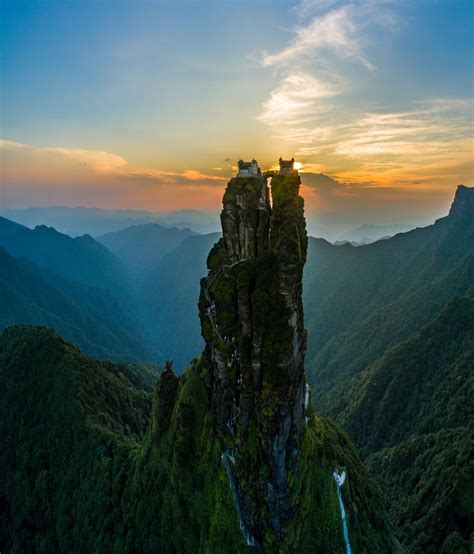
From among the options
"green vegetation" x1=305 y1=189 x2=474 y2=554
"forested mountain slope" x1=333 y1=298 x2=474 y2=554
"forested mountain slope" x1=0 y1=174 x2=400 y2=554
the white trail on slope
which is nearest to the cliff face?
"forested mountain slope" x1=0 y1=174 x2=400 y2=554

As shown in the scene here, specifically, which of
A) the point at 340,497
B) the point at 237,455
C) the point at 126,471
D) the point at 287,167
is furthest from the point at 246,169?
the point at 126,471

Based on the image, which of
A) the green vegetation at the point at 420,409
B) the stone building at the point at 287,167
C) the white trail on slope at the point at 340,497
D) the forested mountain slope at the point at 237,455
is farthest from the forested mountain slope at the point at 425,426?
the stone building at the point at 287,167

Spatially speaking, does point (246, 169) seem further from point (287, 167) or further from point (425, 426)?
point (425, 426)

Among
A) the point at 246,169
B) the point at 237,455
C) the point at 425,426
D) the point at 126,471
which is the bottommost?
the point at 425,426

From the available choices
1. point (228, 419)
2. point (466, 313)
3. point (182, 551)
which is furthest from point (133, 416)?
point (466, 313)

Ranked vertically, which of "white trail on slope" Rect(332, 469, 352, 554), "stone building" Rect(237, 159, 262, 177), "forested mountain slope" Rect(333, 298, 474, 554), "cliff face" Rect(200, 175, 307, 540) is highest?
"stone building" Rect(237, 159, 262, 177)

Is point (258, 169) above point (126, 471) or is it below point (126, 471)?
above

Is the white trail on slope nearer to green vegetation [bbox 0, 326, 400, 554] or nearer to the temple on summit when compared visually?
green vegetation [bbox 0, 326, 400, 554]

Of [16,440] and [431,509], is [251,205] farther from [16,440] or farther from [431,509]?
[16,440]

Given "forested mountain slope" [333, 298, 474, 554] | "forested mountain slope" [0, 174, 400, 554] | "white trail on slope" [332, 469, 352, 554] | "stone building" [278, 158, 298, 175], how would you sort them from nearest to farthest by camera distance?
"forested mountain slope" [0, 174, 400, 554]
"stone building" [278, 158, 298, 175]
"white trail on slope" [332, 469, 352, 554]
"forested mountain slope" [333, 298, 474, 554]

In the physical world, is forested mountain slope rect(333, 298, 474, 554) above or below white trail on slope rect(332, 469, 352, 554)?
below
